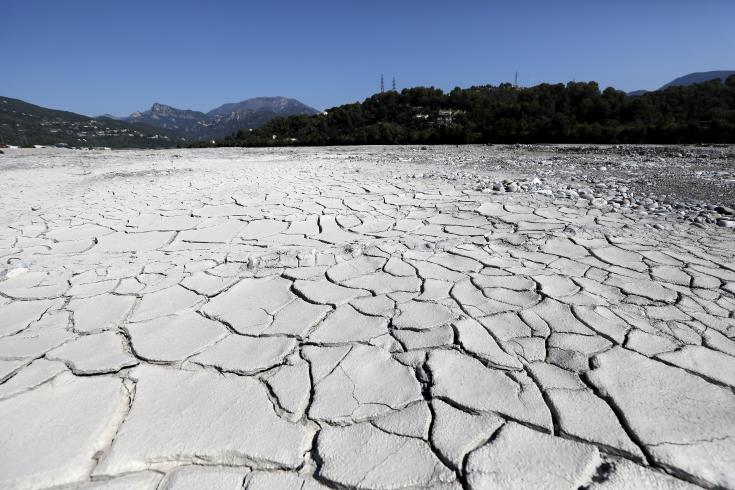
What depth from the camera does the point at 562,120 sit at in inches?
515

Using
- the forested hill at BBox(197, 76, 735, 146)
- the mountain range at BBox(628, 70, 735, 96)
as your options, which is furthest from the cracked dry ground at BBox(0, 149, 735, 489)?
the mountain range at BBox(628, 70, 735, 96)

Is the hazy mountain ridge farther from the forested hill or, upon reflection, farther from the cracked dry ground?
the cracked dry ground

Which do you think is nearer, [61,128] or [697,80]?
[61,128]

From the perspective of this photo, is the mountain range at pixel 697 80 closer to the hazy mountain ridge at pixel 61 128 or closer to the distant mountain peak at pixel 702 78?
the distant mountain peak at pixel 702 78

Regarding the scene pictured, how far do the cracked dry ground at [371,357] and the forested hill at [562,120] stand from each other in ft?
32.1

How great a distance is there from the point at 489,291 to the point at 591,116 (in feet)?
52.5

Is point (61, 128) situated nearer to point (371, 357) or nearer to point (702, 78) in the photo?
point (371, 357)

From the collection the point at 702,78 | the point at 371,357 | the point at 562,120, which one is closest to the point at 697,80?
the point at 702,78

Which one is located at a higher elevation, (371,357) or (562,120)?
(562,120)

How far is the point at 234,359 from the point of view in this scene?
1452 mm

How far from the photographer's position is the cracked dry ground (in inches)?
40.0

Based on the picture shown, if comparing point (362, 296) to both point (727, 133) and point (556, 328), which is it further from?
point (727, 133)

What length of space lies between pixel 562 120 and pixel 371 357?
13964 millimetres

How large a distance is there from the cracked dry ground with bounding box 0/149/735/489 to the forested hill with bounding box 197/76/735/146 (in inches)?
386
